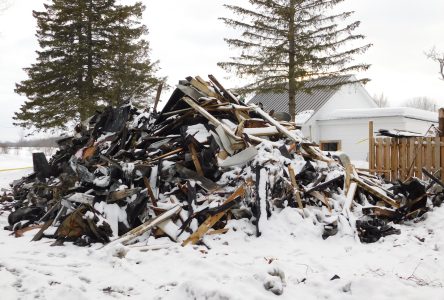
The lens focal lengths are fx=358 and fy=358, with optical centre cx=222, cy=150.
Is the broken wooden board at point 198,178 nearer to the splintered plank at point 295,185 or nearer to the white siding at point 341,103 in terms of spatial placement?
the splintered plank at point 295,185

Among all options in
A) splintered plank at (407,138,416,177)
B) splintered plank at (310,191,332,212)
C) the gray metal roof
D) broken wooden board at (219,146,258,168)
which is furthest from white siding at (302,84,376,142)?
broken wooden board at (219,146,258,168)

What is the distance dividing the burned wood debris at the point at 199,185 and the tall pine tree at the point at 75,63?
12763 millimetres

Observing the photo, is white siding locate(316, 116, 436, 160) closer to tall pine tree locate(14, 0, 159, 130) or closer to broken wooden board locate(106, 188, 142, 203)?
tall pine tree locate(14, 0, 159, 130)

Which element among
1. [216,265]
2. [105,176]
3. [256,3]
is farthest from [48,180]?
[256,3]

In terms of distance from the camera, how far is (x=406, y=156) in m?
10.0

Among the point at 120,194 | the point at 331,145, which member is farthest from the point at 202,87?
the point at 331,145

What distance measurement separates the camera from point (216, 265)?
4.04 m

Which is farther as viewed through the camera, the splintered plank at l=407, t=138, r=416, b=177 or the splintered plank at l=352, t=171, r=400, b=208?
the splintered plank at l=407, t=138, r=416, b=177

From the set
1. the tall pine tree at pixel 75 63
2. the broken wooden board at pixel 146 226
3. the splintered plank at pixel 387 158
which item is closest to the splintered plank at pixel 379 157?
the splintered plank at pixel 387 158

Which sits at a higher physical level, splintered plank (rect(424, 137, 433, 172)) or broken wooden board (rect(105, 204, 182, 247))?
splintered plank (rect(424, 137, 433, 172))

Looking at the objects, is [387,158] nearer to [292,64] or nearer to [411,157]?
[411,157]

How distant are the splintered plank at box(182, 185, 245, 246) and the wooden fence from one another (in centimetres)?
610

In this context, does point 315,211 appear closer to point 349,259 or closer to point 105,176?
point 349,259

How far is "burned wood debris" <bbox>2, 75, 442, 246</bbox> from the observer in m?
5.36
